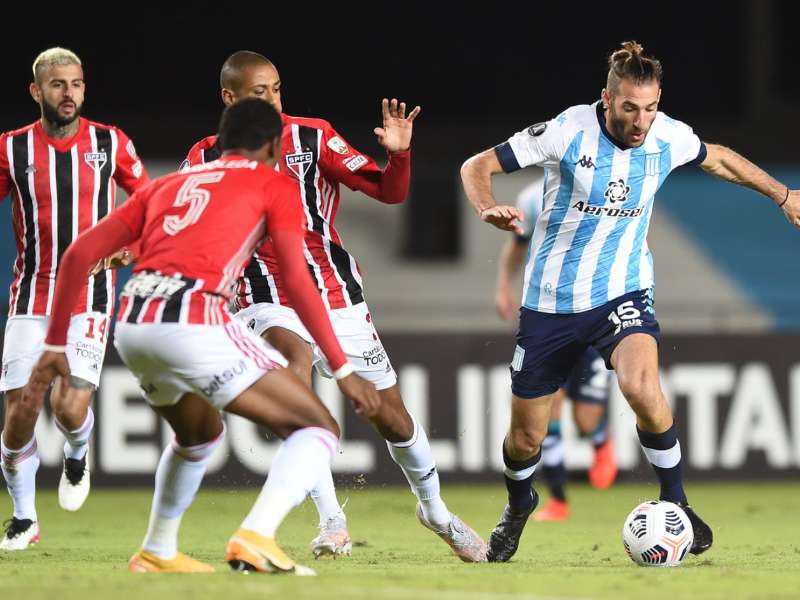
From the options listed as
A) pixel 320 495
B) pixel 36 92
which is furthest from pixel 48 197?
pixel 320 495

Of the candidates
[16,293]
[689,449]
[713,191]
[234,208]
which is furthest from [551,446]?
[713,191]

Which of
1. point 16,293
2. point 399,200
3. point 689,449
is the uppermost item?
point 399,200

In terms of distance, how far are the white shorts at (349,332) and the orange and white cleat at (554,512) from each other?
285cm

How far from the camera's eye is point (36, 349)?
7.54m

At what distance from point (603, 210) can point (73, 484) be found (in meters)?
3.27

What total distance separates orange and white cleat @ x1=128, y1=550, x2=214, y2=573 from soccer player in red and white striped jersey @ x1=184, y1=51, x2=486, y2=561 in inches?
52.3

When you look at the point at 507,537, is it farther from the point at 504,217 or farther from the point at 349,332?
the point at 504,217

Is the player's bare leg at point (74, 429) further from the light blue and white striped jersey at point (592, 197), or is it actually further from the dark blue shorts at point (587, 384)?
the dark blue shorts at point (587, 384)

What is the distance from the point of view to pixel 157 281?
211 inches

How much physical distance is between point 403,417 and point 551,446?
2.99m

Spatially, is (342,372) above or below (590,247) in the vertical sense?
below

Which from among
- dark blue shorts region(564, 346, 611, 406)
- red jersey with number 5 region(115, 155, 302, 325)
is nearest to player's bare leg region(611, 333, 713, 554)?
red jersey with number 5 region(115, 155, 302, 325)

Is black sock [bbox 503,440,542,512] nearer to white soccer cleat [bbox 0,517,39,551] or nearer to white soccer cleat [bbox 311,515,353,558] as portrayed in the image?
white soccer cleat [bbox 311,515,353,558]

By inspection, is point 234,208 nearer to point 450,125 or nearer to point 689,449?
point 689,449
